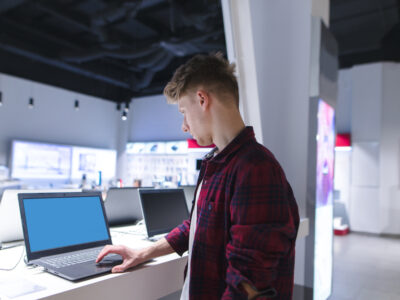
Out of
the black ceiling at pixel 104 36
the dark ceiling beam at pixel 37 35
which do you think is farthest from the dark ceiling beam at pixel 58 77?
the dark ceiling beam at pixel 37 35

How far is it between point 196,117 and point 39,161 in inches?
336

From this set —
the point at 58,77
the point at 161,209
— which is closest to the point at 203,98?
the point at 161,209

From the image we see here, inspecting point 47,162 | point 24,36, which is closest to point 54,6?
point 24,36

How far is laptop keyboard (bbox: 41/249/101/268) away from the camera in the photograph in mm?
1300

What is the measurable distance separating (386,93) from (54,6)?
23.0 ft

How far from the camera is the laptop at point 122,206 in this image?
2.30 meters

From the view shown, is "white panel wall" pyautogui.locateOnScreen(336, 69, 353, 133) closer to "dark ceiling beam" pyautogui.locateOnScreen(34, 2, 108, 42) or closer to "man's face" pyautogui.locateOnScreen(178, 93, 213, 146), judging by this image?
"dark ceiling beam" pyautogui.locateOnScreen(34, 2, 108, 42)

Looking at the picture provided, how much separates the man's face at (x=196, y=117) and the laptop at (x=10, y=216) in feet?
2.79

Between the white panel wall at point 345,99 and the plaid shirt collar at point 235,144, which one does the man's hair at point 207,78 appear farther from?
the white panel wall at point 345,99

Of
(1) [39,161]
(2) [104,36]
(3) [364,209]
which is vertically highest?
(2) [104,36]

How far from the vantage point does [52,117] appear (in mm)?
9062

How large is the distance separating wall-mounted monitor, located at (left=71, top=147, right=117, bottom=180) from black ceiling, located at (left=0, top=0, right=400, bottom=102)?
2055mm

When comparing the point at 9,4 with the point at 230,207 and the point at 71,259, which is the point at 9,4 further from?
the point at 230,207

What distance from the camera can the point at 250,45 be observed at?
8.98ft
